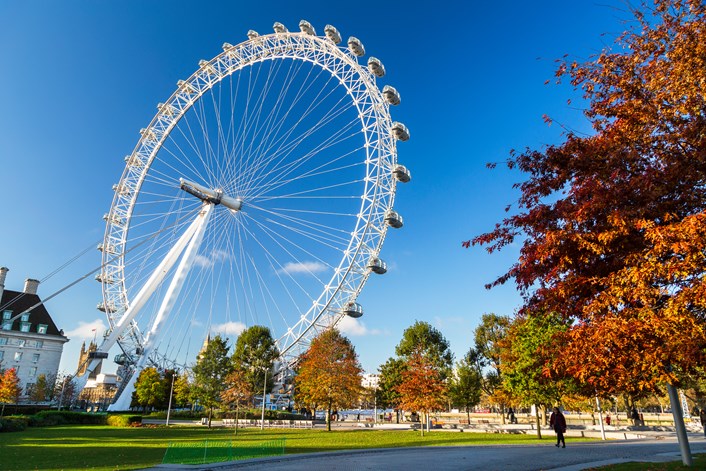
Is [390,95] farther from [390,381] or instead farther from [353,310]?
[390,381]

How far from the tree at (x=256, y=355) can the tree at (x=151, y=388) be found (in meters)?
18.1

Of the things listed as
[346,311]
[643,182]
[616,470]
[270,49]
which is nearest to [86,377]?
[346,311]

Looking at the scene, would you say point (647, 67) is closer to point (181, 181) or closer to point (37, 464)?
point (37, 464)

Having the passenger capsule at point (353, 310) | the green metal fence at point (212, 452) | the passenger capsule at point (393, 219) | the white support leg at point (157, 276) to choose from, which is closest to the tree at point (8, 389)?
the white support leg at point (157, 276)

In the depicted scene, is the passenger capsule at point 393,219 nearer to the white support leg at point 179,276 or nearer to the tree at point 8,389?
the white support leg at point 179,276

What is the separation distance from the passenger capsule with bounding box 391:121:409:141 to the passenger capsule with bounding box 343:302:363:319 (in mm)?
16529

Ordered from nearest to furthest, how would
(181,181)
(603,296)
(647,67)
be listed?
(603,296) → (647,67) → (181,181)

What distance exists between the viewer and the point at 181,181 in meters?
39.7

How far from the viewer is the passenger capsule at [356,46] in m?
39.9

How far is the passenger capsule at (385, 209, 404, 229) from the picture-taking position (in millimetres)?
41844

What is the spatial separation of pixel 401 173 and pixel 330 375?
819 inches

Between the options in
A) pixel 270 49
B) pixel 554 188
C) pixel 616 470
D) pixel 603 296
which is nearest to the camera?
pixel 603 296

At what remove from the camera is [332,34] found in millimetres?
40312

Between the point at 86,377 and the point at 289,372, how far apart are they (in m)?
25.3
